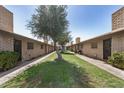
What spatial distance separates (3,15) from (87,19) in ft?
26.7

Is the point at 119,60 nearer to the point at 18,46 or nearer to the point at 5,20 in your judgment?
the point at 18,46

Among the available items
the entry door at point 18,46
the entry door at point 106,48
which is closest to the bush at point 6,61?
the entry door at point 18,46

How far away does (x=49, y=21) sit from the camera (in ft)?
36.9

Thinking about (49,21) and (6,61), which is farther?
(49,21)

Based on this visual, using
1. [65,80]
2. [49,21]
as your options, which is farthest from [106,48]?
[65,80]

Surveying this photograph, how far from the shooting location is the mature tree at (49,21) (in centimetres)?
1126

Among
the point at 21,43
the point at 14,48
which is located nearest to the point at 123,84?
the point at 14,48

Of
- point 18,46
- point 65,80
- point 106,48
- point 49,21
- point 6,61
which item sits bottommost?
point 65,80

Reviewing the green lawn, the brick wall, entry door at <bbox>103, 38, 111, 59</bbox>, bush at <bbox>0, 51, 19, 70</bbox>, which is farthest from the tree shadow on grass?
the brick wall

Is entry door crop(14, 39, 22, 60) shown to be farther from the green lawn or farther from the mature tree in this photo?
the green lawn

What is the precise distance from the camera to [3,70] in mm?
8031

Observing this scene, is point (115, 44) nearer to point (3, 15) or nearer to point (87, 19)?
point (87, 19)

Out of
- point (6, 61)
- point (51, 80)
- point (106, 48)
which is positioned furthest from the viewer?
point (106, 48)

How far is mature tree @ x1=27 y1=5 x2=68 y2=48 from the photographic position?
11258mm
